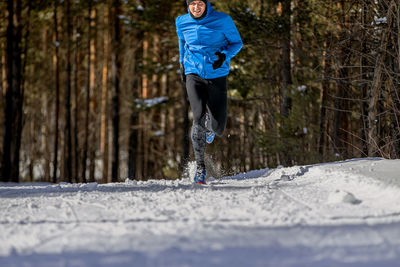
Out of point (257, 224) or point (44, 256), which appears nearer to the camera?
point (44, 256)

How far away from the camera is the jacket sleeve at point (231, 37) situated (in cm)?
567

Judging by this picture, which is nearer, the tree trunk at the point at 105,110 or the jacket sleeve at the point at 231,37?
the jacket sleeve at the point at 231,37

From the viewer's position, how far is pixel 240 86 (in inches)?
483

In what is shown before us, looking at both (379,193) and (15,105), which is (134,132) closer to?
(15,105)

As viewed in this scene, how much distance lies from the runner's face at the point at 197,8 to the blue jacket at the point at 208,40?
69mm

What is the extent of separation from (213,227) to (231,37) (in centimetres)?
336

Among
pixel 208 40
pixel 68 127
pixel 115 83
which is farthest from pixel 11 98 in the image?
pixel 208 40

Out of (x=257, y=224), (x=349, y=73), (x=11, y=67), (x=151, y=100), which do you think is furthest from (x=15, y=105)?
(x=257, y=224)

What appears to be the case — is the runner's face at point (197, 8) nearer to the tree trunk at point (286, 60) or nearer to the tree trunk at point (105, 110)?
the tree trunk at point (286, 60)

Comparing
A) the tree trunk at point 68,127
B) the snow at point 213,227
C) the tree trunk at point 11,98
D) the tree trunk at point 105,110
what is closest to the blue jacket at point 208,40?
the snow at point 213,227

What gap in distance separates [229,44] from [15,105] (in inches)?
396

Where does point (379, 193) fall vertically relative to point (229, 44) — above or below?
below

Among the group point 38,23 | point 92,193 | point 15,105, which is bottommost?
point 92,193

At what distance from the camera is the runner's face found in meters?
5.55
